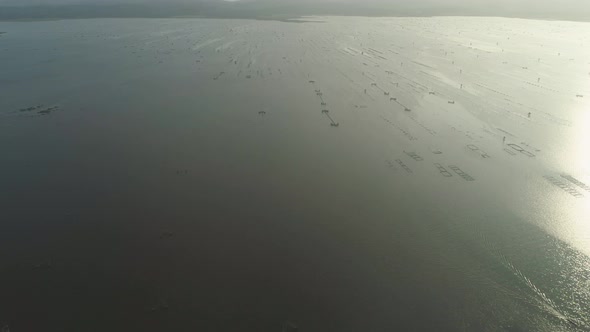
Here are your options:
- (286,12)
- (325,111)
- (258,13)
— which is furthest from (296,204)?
(286,12)

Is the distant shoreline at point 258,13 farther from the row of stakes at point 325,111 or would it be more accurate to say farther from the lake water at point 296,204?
the lake water at point 296,204

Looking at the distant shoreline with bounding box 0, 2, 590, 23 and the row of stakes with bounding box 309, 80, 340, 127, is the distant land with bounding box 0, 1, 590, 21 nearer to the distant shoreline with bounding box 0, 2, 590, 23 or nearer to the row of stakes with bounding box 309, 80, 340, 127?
A: the distant shoreline with bounding box 0, 2, 590, 23

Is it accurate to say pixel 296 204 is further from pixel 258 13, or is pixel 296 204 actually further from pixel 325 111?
pixel 258 13

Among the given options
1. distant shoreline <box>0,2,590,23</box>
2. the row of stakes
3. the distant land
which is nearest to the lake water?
the row of stakes

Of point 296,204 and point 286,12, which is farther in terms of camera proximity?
point 286,12

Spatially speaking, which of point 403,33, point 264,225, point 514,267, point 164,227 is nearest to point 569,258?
point 514,267

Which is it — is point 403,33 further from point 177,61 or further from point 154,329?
point 154,329
